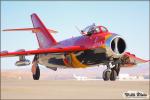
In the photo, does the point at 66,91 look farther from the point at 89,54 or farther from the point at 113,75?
the point at 89,54

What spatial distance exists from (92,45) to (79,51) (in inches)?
61.8

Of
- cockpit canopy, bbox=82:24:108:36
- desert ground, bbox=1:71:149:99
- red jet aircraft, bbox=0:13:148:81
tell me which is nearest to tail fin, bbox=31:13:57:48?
red jet aircraft, bbox=0:13:148:81

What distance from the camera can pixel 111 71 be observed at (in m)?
23.4

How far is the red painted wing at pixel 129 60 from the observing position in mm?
25125

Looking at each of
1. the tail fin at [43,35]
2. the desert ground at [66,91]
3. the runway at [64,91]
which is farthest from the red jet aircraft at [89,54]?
the runway at [64,91]

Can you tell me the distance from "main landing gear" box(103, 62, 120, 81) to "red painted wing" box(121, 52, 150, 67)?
4.25 feet

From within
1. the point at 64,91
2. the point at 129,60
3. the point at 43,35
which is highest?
the point at 43,35

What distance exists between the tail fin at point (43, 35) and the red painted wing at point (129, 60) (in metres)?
8.78

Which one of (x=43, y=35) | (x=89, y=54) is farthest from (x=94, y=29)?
(x=43, y=35)

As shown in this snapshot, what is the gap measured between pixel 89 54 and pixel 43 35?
9.78m

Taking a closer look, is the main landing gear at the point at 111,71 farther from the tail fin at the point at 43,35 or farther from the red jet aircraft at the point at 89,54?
→ the tail fin at the point at 43,35

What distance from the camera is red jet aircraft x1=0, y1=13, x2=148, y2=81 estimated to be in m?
22.8

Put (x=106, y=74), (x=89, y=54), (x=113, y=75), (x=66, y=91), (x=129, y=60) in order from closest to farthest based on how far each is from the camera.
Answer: (x=66, y=91), (x=106, y=74), (x=113, y=75), (x=89, y=54), (x=129, y=60)

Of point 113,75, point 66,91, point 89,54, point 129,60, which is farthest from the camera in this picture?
point 129,60
